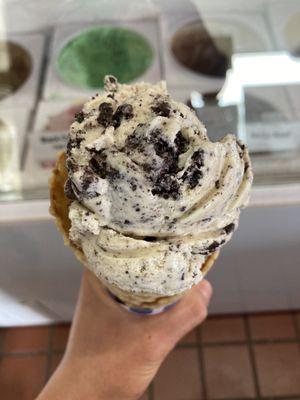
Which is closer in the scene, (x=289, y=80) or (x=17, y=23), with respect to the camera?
(x=289, y=80)

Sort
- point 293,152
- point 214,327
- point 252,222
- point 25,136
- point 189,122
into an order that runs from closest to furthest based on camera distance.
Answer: point 189,122
point 252,222
point 293,152
point 25,136
point 214,327

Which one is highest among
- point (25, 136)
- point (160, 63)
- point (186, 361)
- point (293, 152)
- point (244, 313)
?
point (160, 63)

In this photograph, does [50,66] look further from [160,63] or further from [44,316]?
[44,316]

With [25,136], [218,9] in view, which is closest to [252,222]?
[25,136]

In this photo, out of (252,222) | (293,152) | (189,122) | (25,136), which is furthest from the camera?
(25,136)

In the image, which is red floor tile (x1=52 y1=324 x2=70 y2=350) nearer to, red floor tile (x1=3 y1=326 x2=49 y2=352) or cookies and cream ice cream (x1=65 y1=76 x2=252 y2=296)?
red floor tile (x1=3 y1=326 x2=49 y2=352)

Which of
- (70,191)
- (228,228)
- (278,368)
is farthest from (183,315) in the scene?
(278,368)

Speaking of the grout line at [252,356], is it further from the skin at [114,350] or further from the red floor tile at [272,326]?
the skin at [114,350]

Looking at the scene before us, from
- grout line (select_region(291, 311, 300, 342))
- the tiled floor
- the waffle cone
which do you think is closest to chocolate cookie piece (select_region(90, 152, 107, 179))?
the waffle cone
